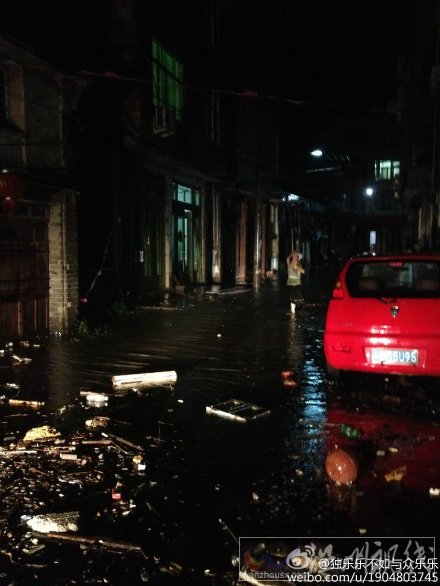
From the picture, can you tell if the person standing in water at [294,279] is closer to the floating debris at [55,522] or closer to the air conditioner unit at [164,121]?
the air conditioner unit at [164,121]

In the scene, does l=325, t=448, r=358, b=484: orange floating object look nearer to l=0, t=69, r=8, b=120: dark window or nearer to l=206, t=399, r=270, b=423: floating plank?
l=206, t=399, r=270, b=423: floating plank

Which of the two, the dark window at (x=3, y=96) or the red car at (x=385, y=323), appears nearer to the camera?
the red car at (x=385, y=323)

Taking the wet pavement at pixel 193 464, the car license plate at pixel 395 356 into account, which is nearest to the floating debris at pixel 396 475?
the wet pavement at pixel 193 464

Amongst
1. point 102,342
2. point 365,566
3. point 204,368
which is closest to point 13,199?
point 102,342

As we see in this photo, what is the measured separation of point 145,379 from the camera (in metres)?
7.73

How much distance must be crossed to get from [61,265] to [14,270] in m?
1.09

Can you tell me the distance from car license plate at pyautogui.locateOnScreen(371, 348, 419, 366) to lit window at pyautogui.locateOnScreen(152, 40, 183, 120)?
11747 millimetres

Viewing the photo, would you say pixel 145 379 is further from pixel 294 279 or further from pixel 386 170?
pixel 386 170

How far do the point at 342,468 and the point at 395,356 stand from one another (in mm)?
2471

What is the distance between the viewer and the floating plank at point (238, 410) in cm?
614

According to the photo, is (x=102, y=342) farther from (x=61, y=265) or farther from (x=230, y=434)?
(x=230, y=434)

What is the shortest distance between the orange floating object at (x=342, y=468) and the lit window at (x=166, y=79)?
13.6 metres

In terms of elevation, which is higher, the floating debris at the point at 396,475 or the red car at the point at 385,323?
the red car at the point at 385,323

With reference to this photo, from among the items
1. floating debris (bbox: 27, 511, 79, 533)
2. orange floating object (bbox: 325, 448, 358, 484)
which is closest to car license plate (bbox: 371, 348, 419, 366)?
orange floating object (bbox: 325, 448, 358, 484)
